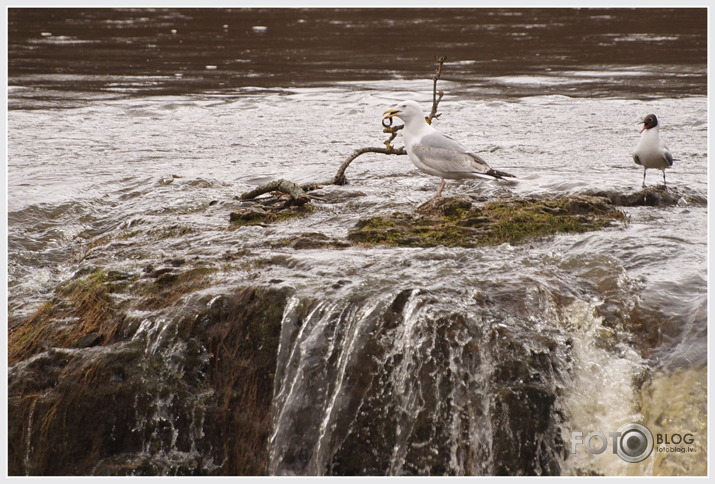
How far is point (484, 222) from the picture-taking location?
5984mm

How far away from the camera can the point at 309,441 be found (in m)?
4.52

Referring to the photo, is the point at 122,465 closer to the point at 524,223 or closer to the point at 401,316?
the point at 401,316

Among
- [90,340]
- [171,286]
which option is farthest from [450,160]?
[90,340]

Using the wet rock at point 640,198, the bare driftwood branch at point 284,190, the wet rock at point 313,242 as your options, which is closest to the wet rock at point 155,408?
the wet rock at point 313,242

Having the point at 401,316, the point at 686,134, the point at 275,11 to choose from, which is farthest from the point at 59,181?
the point at 275,11

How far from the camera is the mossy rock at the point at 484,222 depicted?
18.8 feet

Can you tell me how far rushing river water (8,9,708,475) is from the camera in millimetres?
4492

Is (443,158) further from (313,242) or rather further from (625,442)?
(625,442)

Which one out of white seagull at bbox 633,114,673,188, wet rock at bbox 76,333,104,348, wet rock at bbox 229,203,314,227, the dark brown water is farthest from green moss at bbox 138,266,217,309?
the dark brown water

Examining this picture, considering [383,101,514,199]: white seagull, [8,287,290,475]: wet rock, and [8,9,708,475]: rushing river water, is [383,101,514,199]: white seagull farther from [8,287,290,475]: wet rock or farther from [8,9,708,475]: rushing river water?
[8,287,290,475]: wet rock

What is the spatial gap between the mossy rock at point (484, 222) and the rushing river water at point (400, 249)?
0.19 m

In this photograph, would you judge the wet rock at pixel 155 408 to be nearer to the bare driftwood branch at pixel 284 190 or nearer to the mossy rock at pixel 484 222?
the mossy rock at pixel 484 222

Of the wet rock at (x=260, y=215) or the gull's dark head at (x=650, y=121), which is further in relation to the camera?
the gull's dark head at (x=650, y=121)

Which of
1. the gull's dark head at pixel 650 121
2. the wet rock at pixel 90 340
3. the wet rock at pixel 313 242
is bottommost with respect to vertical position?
the wet rock at pixel 90 340
